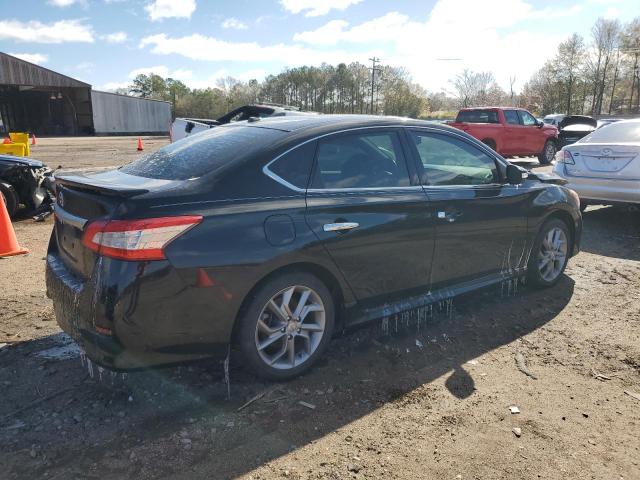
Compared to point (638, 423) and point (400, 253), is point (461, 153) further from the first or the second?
point (638, 423)

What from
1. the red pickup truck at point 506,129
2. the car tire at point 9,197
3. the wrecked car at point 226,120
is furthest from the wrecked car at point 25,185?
the red pickup truck at point 506,129

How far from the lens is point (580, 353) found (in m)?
3.70

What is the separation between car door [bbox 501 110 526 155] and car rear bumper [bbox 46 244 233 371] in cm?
1516

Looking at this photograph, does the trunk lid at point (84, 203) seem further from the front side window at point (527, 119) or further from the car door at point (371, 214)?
the front side window at point (527, 119)

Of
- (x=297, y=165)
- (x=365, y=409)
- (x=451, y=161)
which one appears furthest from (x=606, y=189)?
(x=365, y=409)

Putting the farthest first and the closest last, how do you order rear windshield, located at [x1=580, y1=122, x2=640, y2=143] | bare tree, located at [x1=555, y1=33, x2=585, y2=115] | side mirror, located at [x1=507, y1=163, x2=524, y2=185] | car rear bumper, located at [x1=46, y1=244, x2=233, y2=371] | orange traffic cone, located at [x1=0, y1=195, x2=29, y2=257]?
bare tree, located at [x1=555, y1=33, x2=585, y2=115] → rear windshield, located at [x1=580, y1=122, x2=640, y2=143] → orange traffic cone, located at [x1=0, y1=195, x2=29, y2=257] → side mirror, located at [x1=507, y1=163, x2=524, y2=185] → car rear bumper, located at [x1=46, y1=244, x2=233, y2=371]

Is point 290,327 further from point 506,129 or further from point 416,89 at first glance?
point 416,89

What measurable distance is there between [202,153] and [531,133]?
15914 mm

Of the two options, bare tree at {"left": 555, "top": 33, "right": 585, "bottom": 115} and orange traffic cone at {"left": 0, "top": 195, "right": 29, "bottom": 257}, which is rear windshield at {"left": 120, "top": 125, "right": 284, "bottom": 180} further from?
bare tree at {"left": 555, "top": 33, "right": 585, "bottom": 115}

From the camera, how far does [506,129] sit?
15945mm

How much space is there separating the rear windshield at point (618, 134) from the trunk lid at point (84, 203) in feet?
24.1

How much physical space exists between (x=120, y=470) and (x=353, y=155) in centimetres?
233

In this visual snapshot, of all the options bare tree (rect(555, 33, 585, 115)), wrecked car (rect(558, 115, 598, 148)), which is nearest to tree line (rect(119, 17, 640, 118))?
bare tree (rect(555, 33, 585, 115))

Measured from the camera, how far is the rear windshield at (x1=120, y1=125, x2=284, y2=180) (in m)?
3.09
